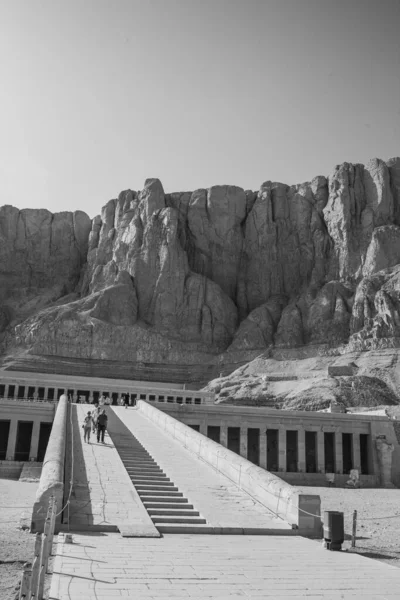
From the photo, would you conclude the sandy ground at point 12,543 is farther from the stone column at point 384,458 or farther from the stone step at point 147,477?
the stone column at point 384,458

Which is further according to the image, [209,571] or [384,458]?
[384,458]

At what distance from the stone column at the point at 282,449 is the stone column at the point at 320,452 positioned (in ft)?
8.52

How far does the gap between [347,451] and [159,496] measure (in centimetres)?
3263

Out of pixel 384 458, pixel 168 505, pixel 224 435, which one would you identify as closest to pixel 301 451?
pixel 224 435

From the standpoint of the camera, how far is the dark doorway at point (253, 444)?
44375 millimetres

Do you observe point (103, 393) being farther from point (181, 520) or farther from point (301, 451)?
point (181, 520)

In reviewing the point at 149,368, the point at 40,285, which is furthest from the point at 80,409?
the point at 40,285

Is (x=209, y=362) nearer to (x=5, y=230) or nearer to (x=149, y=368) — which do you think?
(x=149, y=368)

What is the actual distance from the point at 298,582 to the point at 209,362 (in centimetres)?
10138

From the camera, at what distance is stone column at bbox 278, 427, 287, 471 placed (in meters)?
42.6

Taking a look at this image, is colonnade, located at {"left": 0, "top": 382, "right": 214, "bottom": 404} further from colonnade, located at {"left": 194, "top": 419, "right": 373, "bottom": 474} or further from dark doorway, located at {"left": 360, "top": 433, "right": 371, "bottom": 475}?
dark doorway, located at {"left": 360, "top": 433, "right": 371, "bottom": 475}

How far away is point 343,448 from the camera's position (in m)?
47.6

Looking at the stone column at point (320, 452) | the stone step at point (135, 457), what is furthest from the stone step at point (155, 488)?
the stone column at point (320, 452)

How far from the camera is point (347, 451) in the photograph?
156ft
